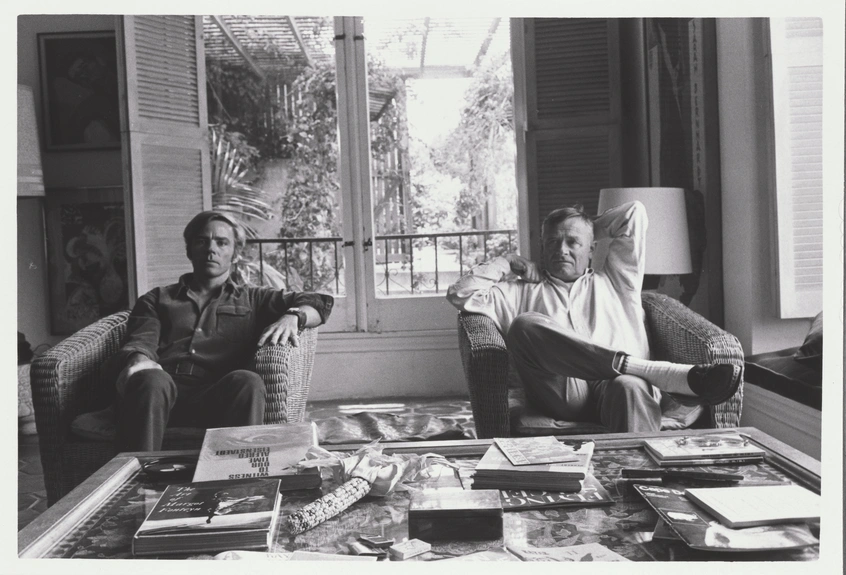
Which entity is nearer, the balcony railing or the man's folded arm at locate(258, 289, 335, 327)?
the man's folded arm at locate(258, 289, 335, 327)

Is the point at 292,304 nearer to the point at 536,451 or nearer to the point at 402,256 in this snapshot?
the point at 536,451

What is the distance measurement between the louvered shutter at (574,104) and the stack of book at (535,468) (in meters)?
2.61

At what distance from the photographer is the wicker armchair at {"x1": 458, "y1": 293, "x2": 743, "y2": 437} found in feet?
7.29

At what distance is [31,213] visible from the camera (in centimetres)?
444

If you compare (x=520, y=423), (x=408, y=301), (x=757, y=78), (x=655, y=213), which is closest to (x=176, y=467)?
(x=520, y=423)

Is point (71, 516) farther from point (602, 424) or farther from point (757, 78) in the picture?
point (757, 78)

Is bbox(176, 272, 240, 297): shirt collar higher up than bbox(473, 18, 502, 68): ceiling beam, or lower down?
lower down

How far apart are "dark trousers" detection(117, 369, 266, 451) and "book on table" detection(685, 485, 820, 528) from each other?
4.54 feet

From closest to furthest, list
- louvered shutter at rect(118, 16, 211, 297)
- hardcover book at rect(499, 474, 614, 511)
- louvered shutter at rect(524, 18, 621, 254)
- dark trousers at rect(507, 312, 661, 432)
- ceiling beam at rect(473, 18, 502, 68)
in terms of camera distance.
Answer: hardcover book at rect(499, 474, 614, 511)
dark trousers at rect(507, 312, 661, 432)
louvered shutter at rect(118, 16, 211, 297)
louvered shutter at rect(524, 18, 621, 254)
ceiling beam at rect(473, 18, 502, 68)

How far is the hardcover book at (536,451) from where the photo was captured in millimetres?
1556

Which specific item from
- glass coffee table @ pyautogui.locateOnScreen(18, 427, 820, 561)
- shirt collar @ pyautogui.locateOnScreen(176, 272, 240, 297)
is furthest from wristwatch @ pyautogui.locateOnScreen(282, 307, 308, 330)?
glass coffee table @ pyautogui.locateOnScreen(18, 427, 820, 561)

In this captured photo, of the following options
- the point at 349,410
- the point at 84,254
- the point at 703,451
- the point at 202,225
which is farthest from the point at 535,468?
the point at 84,254

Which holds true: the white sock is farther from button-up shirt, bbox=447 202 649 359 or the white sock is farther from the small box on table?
the small box on table

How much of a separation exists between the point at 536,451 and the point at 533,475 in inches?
4.8
